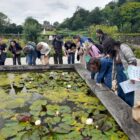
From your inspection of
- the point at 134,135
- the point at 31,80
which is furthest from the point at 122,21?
the point at 134,135

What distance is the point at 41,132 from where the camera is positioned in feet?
11.2

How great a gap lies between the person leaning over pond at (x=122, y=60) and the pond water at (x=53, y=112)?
44cm

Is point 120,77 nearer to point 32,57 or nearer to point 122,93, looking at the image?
point 122,93

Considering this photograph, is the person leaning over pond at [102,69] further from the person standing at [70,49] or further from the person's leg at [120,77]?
the person standing at [70,49]

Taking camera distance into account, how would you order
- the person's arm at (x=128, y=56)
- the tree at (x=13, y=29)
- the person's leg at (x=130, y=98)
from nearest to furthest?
1. the person's arm at (x=128, y=56)
2. the person's leg at (x=130, y=98)
3. the tree at (x=13, y=29)

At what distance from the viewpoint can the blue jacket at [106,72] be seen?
496 centimetres

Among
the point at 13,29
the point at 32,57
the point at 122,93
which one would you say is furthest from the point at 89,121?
the point at 13,29

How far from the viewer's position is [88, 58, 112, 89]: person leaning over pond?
470cm

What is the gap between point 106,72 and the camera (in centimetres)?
510

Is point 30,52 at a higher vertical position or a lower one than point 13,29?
lower

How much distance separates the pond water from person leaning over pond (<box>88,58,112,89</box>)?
0.39 meters

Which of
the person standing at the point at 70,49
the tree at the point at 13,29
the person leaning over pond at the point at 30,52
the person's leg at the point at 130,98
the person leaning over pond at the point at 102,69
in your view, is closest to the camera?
the person's leg at the point at 130,98

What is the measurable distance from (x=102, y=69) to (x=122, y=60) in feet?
2.17

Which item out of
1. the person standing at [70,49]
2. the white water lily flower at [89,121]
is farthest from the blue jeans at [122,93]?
the person standing at [70,49]
